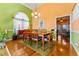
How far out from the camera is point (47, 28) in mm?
1964

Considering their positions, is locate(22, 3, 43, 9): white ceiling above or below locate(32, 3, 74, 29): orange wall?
above

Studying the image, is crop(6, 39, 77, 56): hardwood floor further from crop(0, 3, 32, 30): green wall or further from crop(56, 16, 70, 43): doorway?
crop(0, 3, 32, 30): green wall

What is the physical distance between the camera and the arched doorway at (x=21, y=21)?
1.98 meters

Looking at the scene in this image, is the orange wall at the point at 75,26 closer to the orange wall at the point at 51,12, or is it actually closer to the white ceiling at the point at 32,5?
the orange wall at the point at 51,12

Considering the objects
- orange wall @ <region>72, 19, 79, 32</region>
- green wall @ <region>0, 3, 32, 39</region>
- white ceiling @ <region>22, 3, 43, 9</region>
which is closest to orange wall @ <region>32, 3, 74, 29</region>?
white ceiling @ <region>22, 3, 43, 9</region>

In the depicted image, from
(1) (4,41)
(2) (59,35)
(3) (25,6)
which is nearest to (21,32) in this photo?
(1) (4,41)

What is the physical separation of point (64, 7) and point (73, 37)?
20.7 inches

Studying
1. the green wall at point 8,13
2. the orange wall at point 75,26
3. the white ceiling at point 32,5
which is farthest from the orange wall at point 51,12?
the green wall at point 8,13

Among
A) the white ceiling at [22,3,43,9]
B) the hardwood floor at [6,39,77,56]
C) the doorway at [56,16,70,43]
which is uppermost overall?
the white ceiling at [22,3,43,9]

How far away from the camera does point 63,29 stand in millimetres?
1960

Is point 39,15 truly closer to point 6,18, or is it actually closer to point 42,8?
point 42,8

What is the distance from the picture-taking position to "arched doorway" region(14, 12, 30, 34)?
1980 millimetres

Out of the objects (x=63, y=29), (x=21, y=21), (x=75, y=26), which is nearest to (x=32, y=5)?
(x=21, y=21)

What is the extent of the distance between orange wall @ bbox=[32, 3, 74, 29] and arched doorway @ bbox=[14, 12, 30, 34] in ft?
0.44
